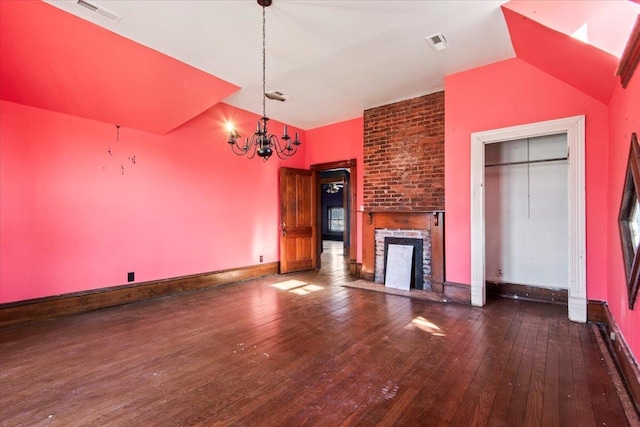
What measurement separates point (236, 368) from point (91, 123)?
3722mm

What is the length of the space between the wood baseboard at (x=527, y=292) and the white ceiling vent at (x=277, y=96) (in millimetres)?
4451

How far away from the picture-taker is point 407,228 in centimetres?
503

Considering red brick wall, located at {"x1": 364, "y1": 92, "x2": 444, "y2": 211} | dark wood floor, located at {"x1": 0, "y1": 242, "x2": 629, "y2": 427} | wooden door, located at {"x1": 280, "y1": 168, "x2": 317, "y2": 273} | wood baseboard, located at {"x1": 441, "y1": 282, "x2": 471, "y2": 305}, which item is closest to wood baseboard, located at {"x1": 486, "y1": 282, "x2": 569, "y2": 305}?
dark wood floor, located at {"x1": 0, "y1": 242, "x2": 629, "y2": 427}

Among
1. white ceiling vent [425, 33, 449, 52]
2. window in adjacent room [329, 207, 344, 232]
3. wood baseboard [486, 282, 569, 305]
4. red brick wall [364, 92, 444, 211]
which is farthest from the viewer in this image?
window in adjacent room [329, 207, 344, 232]

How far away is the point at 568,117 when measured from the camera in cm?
338

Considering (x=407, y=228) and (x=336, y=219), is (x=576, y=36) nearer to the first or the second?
(x=407, y=228)

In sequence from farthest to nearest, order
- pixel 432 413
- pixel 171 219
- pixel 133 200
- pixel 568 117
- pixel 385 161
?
pixel 385 161
pixel 171 219
pixel 133 200
pixel 568 117
pixel 432 413

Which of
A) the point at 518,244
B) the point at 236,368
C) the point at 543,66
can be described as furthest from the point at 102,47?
the point at 518,244

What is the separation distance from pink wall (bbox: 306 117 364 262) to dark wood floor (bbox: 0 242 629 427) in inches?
111

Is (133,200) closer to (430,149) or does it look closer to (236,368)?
(236,368)

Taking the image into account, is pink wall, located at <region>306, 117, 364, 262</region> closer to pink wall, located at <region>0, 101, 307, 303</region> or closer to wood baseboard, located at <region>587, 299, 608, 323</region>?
pink wall, located at <region>0, 101, 307, 303</region>

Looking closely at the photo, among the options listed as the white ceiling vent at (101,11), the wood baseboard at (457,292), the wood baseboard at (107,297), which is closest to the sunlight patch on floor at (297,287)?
the wood baseboard at (107,297)

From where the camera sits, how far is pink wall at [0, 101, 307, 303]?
3.42 metres

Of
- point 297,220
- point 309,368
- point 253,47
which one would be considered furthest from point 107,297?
point 253,47
